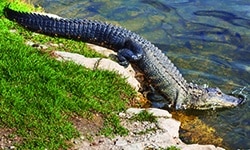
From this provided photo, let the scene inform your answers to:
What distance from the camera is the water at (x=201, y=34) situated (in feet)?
26.8

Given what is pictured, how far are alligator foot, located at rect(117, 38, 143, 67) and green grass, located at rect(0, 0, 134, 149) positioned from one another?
0.91 m

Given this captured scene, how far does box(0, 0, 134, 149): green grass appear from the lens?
5.66 meters

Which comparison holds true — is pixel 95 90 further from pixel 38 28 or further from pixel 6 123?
→ pixel 38 28

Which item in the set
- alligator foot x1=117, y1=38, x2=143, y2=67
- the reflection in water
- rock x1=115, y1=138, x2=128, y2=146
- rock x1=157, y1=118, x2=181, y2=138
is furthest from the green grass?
the reflection in water

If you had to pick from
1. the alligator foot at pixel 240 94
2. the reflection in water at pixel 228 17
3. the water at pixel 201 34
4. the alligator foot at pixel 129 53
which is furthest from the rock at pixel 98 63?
the reflection in water at pixel 228 17

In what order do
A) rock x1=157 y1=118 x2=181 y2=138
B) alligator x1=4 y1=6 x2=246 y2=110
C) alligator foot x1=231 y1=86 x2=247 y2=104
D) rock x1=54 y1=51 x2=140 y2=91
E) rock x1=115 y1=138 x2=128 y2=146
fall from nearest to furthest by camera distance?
1. rock x1=115 y1=138 x2=128 y2=146
2. rock x1=157 y1=118 x2=181 y2=138
3. rock x1=54 y1=51 x2=140 y2=91
4. alligator x1=4 y1=6 x2=246 y2=110
5. alligator foot x1=231 y1=86 x2=247 y2=104

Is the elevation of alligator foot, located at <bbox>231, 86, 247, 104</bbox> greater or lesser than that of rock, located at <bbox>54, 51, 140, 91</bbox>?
lesser

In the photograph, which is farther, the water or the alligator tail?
the alligator tail

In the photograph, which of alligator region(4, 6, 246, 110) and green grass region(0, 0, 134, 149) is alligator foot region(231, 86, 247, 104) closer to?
alligator region(4, 6, 246, 110)

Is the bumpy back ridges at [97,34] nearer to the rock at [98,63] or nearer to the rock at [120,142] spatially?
the rock at [98,63]

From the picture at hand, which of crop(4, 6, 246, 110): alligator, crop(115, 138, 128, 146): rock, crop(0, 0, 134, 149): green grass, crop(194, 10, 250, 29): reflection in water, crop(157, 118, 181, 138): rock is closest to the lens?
crop(0, 0, 134, 149): green grass

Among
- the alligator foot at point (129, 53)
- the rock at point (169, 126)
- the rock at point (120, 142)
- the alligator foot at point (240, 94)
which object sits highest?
the alligator foot at point (129, 53)

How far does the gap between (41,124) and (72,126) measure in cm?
37

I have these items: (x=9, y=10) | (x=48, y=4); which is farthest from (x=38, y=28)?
(x=48, y=4)
